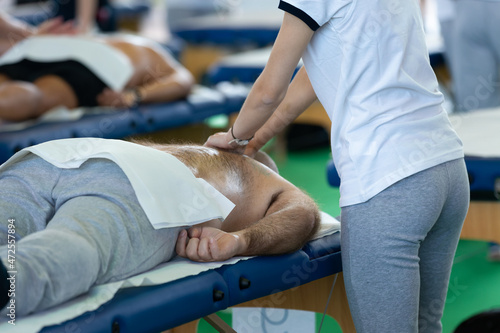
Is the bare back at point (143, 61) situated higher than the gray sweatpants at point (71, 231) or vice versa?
the gray sweatpants at point (71, 231)

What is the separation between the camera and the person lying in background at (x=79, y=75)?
327 centimetres

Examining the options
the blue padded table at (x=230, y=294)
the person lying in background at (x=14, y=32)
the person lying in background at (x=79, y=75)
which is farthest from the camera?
the person lying in background at (x=14, y=32)

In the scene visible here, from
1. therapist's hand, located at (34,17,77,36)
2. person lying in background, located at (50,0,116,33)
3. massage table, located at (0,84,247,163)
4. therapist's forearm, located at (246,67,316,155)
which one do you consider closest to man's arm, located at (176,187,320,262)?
therapist's forearm, located at (246,67,316,155)

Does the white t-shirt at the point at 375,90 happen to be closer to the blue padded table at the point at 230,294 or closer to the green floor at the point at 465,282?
the blue padded table at the point at 230,294

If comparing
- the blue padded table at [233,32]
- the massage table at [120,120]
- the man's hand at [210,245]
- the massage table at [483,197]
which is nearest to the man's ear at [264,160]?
the man's hand at [210,245]

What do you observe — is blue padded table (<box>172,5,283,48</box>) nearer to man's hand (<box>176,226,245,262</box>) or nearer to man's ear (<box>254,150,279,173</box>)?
man's ear (<box>254,150,279,173</box>)

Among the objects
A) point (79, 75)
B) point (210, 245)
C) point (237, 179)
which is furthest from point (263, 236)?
point (79, 75)

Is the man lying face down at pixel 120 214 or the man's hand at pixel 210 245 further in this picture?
the man's hand at pixel 210 245

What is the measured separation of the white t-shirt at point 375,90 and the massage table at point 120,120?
5.39 ft

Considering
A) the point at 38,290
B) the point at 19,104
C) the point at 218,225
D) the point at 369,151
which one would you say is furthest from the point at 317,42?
the point at 19,104

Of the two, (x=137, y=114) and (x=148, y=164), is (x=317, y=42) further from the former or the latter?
(x=137, y=114)

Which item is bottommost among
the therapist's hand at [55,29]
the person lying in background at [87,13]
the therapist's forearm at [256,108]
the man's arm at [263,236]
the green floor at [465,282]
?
the green floor at [465,282]

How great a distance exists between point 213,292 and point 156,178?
10.0 inches

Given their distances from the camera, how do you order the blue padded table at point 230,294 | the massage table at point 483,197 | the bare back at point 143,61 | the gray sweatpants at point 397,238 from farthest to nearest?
the bare back at point 143,61 → the massage table at point 483,197 → the gray sweatpants at point 397,238 → the blue padded table at point 230,294
